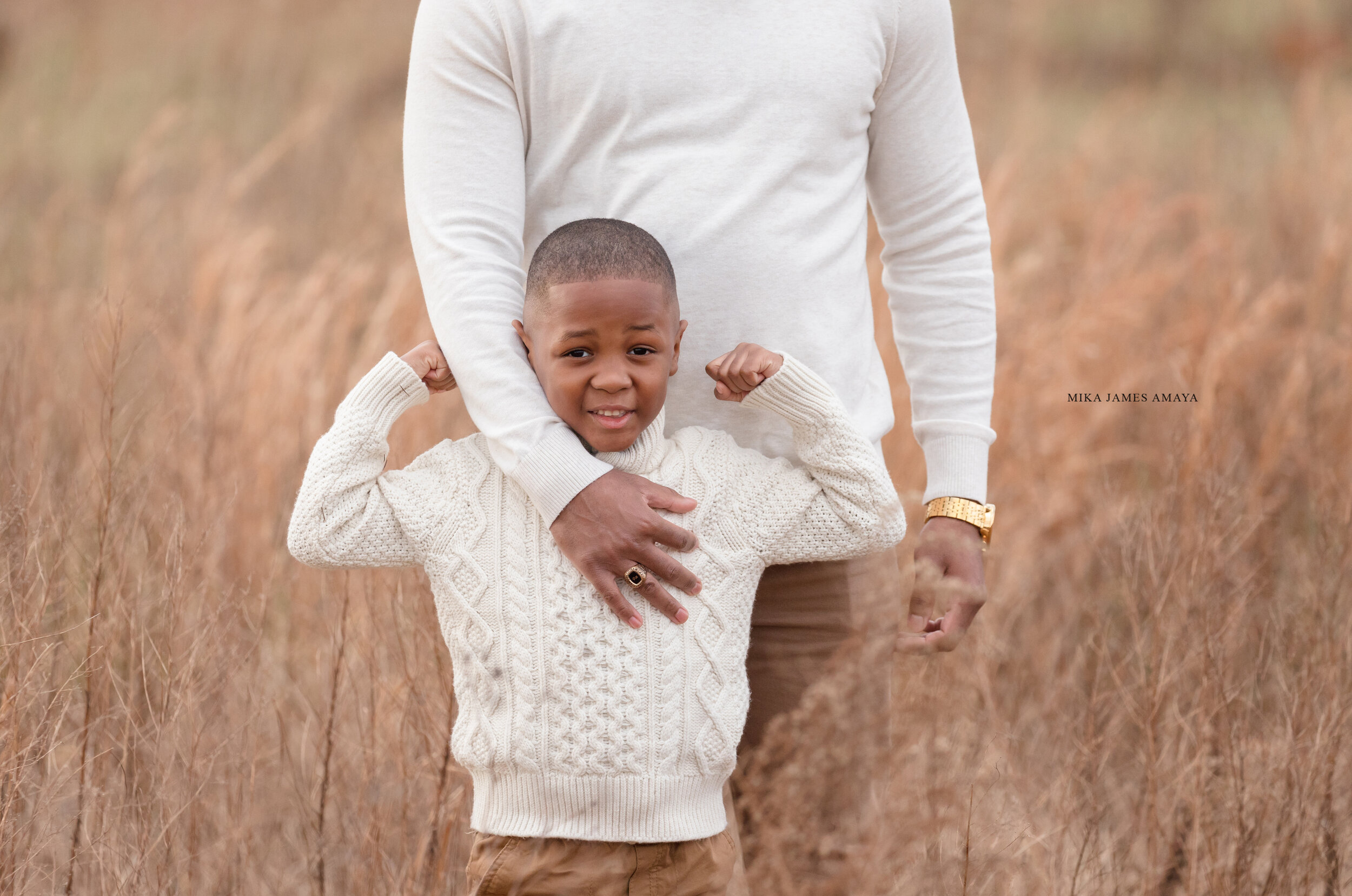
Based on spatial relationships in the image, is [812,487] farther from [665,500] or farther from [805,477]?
[665,500]

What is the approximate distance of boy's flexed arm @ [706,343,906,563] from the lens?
145cm

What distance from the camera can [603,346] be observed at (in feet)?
4.66

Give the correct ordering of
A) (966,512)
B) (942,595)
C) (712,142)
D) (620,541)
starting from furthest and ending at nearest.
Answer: (966,512), (942,595), (712,142), (620,541)

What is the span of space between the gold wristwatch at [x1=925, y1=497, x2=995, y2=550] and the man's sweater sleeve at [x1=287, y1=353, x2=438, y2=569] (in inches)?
27.6

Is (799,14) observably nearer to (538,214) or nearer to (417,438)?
(538,214)

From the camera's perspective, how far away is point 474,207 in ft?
4.79

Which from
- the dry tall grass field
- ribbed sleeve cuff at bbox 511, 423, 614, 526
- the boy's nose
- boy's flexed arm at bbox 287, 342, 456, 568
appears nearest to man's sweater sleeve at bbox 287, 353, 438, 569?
boy's flexed arm at bbox 287, 342, 456, 568

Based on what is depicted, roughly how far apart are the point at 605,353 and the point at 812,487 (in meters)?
0.30

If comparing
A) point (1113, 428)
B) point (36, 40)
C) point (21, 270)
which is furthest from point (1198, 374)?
point (36, 40)

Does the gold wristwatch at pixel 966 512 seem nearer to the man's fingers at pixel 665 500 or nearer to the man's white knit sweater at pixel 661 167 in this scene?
the man's white knit sweater at pixel 661 167

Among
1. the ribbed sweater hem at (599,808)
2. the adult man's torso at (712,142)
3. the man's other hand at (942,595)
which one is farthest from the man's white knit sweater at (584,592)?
the man's other hand at (942,595)

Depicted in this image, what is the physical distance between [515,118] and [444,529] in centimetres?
50

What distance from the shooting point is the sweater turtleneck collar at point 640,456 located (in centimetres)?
147

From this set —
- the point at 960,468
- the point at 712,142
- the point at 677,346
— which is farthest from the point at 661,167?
the point at 960,468
